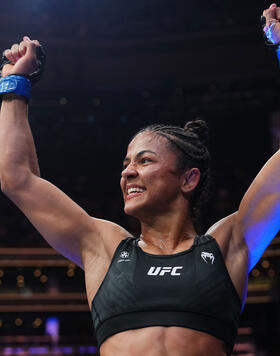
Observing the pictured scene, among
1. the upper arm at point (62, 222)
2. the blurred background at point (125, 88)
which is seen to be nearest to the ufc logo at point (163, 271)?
the upper arm at point (62, 222)

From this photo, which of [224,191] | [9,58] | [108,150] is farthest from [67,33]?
[9,58]

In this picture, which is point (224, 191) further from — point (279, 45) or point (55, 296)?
point (279, 45)

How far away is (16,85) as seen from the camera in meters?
2.50

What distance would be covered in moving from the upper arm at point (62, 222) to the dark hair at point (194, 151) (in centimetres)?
38

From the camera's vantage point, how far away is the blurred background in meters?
11.2

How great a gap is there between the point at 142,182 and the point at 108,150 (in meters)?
10.7

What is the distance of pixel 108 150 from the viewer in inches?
513

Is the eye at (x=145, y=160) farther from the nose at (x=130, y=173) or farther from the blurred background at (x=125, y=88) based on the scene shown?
the blurred background at (x=125, y=88)

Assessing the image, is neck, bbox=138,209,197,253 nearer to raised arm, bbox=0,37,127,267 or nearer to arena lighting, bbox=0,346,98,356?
raised arm, bbox=0,37,127,267

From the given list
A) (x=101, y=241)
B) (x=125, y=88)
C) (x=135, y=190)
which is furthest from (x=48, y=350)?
(x=135, y=190)

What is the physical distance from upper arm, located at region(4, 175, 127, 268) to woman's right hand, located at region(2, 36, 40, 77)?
48 cm

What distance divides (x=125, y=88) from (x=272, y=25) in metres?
9.11

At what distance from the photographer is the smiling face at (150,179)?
92.4 inches

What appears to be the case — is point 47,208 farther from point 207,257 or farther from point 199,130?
point 199,130
